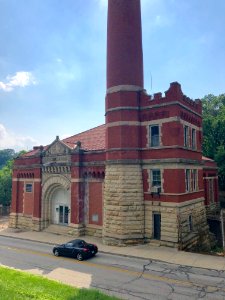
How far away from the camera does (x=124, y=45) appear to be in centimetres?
2709

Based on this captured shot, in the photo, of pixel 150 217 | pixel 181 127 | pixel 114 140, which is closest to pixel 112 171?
pixel 114 140

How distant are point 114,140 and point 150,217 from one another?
25.6ft

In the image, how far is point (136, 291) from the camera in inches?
565

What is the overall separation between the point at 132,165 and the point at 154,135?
3.47 m

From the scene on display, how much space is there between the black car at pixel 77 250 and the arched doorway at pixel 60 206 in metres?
9.74

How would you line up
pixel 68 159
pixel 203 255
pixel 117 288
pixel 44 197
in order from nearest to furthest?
pixel 117 288 < pixel 203 255 < pixel 68 159 < pixel 44 197

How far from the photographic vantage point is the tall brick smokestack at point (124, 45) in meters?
27.0

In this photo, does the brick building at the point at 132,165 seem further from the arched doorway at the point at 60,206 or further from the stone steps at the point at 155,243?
the stone steps at the point at 155,243

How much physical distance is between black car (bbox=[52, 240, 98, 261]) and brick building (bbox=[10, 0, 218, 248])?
4.15 m

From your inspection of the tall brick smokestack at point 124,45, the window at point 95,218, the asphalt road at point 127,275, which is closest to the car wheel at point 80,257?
the asphalt road at point 127,275

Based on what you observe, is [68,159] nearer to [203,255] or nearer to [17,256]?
[17,256]

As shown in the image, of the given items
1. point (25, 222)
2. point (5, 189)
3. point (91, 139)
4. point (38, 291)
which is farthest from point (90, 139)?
point (5, 189)

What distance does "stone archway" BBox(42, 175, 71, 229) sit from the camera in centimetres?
3167

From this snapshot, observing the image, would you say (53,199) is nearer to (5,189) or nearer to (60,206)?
(60,206)
